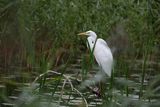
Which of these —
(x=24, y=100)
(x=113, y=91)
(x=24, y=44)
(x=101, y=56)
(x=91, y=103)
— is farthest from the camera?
(x=101, y=56)

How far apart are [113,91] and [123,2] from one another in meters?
9.91

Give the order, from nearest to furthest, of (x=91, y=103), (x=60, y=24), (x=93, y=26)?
(x=91, y=103), (x=60, y=24), (x=93, y=26)

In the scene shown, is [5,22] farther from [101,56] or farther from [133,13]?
[133,13]

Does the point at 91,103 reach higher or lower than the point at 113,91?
lower

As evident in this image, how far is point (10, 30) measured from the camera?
2582mm

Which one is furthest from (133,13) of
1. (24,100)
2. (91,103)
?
(24,100)

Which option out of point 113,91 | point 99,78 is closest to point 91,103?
point 113,91

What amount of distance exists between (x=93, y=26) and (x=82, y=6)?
64cm

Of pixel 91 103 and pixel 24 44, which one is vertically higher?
pixel 24 44

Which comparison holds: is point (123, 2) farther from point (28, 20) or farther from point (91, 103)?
point (28, 20)

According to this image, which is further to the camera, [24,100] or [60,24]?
[60,24]

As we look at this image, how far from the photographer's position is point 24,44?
8.10 ft

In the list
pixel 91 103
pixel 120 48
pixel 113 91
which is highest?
pixel 120 48

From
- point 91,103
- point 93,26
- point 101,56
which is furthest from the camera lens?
point 93,26
